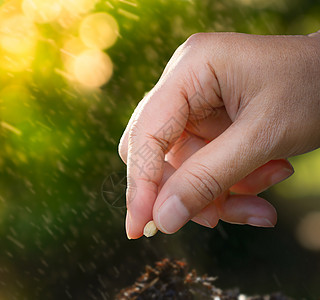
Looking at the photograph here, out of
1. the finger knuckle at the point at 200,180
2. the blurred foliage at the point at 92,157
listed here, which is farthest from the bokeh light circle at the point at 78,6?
the finger knuckle at the point at 200,180

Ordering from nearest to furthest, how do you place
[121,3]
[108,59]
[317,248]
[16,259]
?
1. [121,3]
2. [108,59]
3. [16,259]
4. [317,248]

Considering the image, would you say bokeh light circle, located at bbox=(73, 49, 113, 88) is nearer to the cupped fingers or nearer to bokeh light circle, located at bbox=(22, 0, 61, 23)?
bokeh light circle, located at bbox=(22, 0, 61, 23)

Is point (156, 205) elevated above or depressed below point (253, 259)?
above

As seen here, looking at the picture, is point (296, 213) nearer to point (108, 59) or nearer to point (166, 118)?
point (108, 59)

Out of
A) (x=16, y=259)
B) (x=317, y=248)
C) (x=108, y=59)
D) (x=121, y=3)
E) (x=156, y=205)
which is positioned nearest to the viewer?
(x=156, y=205)

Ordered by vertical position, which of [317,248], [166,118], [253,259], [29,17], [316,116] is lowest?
[317,248]

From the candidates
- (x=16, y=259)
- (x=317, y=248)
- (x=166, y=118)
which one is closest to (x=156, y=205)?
(x=166, y=118)
